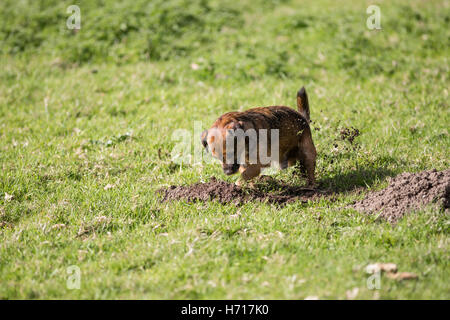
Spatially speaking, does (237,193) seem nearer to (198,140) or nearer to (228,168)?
(228,168)

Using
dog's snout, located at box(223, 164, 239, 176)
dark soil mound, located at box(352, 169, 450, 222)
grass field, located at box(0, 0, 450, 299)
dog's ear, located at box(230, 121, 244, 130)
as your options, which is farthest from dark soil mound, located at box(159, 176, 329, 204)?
dog's ear, located at box(230, 121, 244, 130)

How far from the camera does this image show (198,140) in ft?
24.5

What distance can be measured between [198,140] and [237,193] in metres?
1.98

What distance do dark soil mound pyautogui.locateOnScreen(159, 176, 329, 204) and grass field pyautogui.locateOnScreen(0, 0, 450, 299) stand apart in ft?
0.51

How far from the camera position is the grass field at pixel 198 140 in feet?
14.2

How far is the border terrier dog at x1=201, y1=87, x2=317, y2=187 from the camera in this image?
5035 mm

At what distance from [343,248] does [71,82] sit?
7.15 metres

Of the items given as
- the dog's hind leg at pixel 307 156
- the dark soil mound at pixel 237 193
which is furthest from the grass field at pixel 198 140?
the dog's hind leg at pixel 307 156

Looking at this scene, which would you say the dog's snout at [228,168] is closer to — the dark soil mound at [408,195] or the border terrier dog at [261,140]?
the border terrier dog at [261,140]

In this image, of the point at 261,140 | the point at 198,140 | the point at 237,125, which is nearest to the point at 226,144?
the point at 237,125

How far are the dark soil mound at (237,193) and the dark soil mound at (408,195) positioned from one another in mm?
702

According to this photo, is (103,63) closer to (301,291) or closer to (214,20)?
(214,20)

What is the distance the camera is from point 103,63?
10.8m
